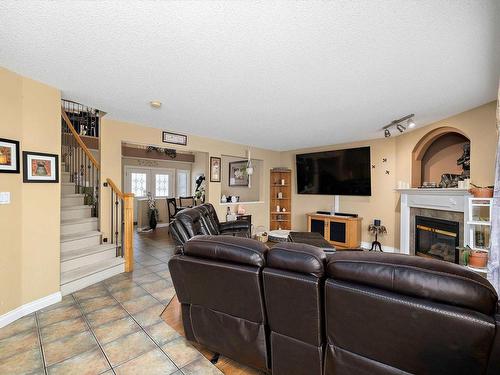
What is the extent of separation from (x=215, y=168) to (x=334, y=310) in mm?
4372

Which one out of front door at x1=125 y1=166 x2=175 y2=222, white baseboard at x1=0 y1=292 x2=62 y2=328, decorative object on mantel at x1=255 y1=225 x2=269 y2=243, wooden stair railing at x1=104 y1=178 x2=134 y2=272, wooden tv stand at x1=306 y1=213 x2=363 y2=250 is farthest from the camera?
front door at x1=125 y1=166 x2=175 y2=222

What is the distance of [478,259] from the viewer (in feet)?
8.96

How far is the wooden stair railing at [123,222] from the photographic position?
3.44m

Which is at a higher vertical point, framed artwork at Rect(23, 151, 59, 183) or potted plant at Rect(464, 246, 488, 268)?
framed artwork at Rect(23, 151, 59, 183)

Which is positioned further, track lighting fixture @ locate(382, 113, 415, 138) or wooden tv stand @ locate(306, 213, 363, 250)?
wooden tv stand @ locate(306, 213, 363, 250)

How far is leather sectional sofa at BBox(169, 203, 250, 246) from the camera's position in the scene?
98.0 inches

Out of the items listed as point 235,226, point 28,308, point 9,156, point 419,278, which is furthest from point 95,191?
point 419,278

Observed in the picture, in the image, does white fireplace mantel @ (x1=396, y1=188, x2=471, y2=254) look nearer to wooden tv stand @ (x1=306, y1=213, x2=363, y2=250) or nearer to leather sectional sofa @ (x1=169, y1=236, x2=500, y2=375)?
wooden tv stand @ (x1=306, y1=213, x2=363, y2=250)

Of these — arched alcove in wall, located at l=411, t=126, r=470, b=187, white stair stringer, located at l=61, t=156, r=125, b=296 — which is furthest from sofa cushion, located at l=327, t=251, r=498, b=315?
arched alcove in wall, located at l=411, t=126, r=470, b=187

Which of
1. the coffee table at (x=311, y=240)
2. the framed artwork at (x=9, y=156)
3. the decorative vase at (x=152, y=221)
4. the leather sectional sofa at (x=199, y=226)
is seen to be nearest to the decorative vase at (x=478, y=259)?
the coffee table at (x=311, y=240)

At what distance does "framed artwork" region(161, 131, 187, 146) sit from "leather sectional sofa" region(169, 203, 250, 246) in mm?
1435

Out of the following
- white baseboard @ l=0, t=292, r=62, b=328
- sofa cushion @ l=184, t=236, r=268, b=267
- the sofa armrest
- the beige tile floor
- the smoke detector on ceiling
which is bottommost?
the beige tile floor

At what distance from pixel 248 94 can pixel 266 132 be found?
1883 millimetres

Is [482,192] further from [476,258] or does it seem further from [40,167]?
[40,167]
